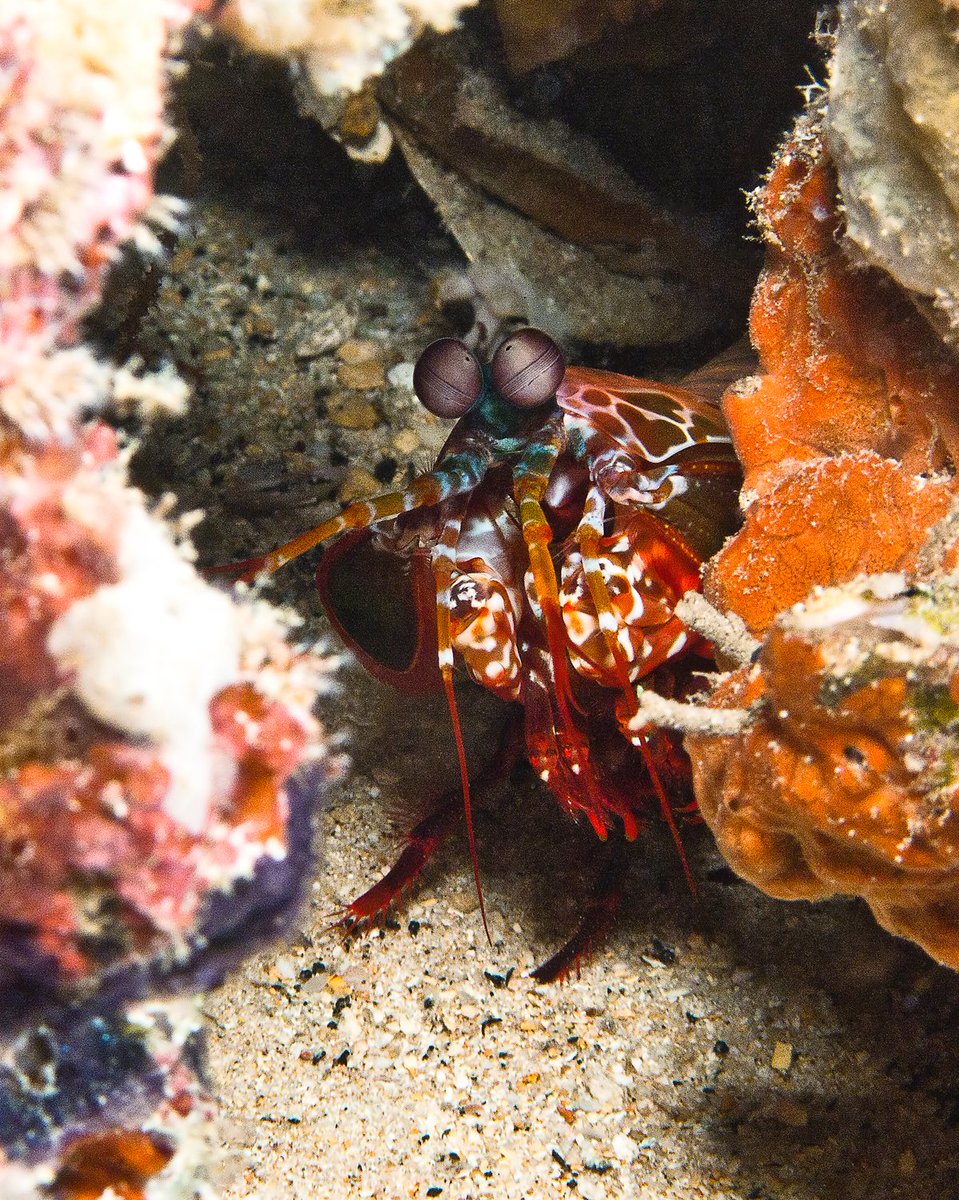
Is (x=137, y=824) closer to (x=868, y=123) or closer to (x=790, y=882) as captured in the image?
(x=790, y=882)

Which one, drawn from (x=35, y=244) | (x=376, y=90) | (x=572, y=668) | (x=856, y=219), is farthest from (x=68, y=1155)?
(x=376, y=90)

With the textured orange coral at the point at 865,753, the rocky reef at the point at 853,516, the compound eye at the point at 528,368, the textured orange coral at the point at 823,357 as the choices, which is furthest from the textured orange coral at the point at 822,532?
the compound eye at the point at 528,368

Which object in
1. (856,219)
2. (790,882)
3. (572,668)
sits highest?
(856,219)

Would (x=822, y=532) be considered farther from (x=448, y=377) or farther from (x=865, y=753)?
(x=448, y=377)

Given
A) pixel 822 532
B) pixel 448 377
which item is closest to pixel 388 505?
pixel 448 377

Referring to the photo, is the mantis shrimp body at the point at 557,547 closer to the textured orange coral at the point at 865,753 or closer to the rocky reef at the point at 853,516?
the rocky reef at the point at 853,516
